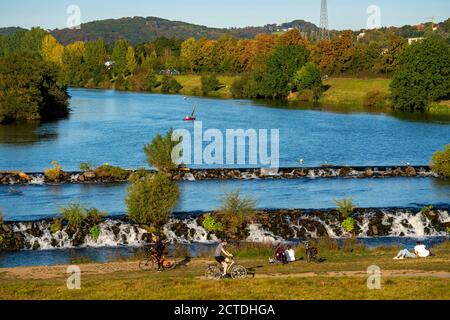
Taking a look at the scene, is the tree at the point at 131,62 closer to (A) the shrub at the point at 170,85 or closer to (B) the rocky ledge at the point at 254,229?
(A) the shrub at the point at 170,85

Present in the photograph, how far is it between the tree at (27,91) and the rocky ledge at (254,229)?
180ft

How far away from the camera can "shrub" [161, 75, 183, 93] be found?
150 metres

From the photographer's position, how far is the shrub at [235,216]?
127 feet

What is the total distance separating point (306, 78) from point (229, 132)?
52171 millimetres

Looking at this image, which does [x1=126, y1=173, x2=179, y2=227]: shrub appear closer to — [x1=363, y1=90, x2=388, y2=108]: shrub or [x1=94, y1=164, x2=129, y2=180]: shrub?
[x1=94, y1=164, x2=129, y2=180]: shrub

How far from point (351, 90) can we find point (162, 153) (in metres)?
74.7

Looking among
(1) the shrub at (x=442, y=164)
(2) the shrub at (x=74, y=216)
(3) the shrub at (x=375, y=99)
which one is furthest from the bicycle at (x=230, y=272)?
(3) the shrub at (x=375, y=99)

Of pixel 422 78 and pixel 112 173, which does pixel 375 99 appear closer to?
pixel 422 78

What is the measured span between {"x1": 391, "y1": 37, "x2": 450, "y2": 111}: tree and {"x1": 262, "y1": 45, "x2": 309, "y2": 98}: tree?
25.0 m

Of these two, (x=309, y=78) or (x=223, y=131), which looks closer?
(x=223, y=131)

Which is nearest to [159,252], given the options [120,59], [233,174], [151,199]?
[151,199]

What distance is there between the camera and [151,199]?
37812 millimetres

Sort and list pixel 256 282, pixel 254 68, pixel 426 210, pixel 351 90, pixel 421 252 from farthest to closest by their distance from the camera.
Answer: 1. pixel 254 68
2. pixel 351 90
3. pixel 426 210
4. pixel 421 252
5. pixel 256 282
